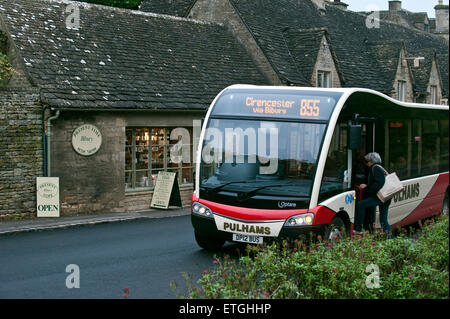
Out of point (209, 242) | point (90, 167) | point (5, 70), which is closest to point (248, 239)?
point (209, 242)

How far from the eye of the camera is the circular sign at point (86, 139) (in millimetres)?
17156

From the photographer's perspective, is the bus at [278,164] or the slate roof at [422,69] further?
the slate roof at [422,69]

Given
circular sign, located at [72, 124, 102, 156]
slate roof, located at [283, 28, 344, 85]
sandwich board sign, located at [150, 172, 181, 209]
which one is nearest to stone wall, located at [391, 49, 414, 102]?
slate roof, located at [283, 28, 344, 85]

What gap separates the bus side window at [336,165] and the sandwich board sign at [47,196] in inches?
337

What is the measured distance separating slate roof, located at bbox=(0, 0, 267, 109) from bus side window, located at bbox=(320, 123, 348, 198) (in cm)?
855

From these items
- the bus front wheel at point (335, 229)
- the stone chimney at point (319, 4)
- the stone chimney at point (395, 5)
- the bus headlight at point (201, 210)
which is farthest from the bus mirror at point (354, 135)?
the stone chimney at point (395, 5)

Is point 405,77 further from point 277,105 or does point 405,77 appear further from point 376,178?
point 277,105

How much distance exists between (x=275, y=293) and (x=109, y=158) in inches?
490

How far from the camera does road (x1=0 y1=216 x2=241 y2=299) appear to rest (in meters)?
8.40

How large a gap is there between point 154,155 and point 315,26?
57.3 ft

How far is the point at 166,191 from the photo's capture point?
19.0 metres

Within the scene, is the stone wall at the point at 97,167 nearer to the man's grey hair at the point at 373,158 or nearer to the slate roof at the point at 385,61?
the man's grey hair at the point at 373,158

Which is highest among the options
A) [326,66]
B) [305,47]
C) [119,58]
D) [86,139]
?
[305,47]
